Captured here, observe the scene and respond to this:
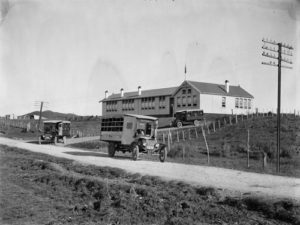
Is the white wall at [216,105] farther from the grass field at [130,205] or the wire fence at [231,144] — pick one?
the grass field at [130,205]

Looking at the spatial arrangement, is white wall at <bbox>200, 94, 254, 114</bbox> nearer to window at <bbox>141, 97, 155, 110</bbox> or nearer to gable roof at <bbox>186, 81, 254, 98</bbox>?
gable roof at <bbox>186, 81, 254, 98</bbox>

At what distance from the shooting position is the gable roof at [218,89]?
161 feet

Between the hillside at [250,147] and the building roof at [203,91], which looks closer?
the hillside at [250,147]

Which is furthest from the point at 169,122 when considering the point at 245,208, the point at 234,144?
the point at 245,208

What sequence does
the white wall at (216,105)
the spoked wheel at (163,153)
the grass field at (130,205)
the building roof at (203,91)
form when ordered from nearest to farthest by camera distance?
1. the grass field at (130,205)
2. the spoked wheel at (163,153)
3. the white wall at (216,105)
4. the building roof at (203,91)

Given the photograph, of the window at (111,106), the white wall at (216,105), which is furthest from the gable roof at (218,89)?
the window at (111,106)

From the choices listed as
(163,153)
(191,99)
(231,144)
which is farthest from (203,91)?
(163,153)

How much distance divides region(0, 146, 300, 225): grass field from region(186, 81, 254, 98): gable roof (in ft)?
119

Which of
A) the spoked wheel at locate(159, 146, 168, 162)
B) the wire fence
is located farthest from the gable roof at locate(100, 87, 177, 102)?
the spoked wheel at locate(159, 146, 168, 162)

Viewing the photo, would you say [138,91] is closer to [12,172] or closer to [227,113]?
[227,113]

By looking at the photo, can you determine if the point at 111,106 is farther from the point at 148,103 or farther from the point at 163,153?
the point at 163,153

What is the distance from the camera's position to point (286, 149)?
26234mm

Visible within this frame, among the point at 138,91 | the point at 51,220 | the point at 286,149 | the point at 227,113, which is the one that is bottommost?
the point at 51,220

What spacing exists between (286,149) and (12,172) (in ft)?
59.1
